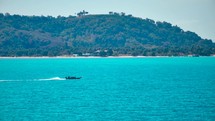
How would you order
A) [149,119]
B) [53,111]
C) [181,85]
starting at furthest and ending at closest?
[181,85] → [53,111] → [149,119]

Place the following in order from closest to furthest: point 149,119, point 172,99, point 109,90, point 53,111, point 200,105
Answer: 1. point 149,119
2. point 53,111
3. point 200,105
4. point 172,99
5. point 109,90

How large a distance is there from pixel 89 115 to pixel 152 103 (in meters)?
14.9

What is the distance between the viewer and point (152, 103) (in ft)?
258

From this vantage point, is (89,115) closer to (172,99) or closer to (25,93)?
(172,99)

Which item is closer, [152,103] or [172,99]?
[152,103]

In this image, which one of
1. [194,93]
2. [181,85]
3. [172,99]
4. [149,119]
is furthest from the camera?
[181,85]

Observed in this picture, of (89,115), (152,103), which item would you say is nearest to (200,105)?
(152,103)

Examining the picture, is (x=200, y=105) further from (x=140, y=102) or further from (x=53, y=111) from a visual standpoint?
(x=53, y=111)

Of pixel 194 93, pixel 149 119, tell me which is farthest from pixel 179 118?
pixel 194 93

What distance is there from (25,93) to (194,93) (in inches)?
1315

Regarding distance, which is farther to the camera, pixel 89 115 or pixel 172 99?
pixel 172 99

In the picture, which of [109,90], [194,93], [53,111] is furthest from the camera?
[109,90]

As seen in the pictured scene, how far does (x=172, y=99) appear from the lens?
3302 inches

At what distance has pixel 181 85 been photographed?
363 feet
